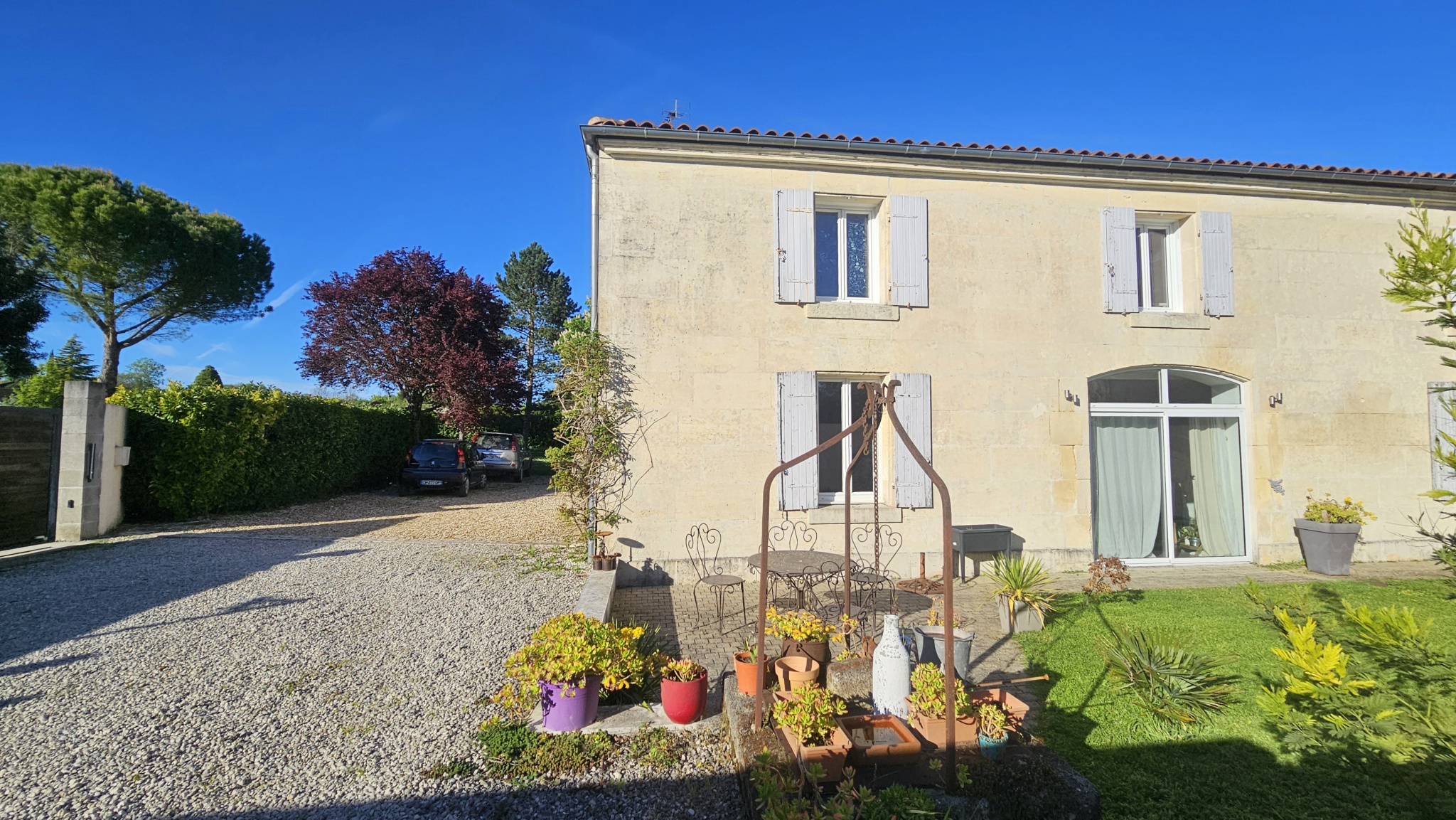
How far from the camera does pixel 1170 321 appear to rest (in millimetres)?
7652

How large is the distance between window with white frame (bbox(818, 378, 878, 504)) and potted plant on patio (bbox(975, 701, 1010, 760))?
4.32 meters

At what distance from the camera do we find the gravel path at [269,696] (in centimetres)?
280

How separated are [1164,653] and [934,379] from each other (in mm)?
3876

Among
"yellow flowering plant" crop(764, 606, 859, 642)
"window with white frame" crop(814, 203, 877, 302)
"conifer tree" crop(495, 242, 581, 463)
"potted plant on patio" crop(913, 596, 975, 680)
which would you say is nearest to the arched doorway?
"window with white frame" crop(814, 203, 877, 302)

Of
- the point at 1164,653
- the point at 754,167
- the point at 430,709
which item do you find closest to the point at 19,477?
the point at 430,709

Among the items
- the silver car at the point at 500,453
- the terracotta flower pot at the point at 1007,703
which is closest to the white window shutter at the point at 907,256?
the terracotta flower pot at the point at 1007,703

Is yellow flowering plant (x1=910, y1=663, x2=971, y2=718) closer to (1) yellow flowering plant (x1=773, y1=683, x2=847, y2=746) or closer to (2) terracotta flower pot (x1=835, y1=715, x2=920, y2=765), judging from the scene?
(2) terracotta flower pot (x1=835, y1=715, x2=920, y2=765)

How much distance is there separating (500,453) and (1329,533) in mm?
17963

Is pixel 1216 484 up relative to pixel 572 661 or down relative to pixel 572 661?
up

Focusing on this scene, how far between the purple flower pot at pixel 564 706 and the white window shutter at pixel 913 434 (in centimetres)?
459

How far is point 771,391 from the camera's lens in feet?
22.8

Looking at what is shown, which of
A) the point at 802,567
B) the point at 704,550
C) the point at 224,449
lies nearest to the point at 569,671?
the point at 802,567

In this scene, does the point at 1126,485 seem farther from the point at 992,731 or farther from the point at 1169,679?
the point at 992,731

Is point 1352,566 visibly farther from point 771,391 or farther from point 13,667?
point 13,667
